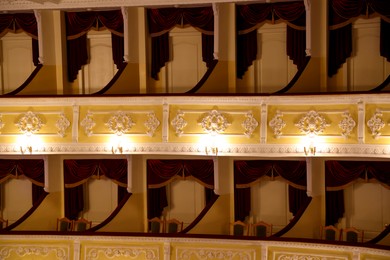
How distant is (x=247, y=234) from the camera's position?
40.5ft

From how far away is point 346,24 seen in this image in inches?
449

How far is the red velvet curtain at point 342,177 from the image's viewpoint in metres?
11.4

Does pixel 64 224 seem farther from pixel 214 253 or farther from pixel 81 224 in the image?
pixel 214 253

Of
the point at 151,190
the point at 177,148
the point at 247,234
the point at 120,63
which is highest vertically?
the point at 120,63

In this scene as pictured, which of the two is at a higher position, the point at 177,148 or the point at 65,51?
the point at 65,51

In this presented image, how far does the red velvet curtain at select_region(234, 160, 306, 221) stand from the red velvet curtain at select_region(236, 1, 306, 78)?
1906 mm

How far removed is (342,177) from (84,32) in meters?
6.16

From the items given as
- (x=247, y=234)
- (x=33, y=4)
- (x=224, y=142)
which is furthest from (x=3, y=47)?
(x=247, y=234)

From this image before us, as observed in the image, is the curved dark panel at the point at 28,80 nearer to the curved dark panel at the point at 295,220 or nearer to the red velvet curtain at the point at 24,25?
the red velvet curtain at the point at 24,25

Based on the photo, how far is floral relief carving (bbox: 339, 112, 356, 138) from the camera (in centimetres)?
1058

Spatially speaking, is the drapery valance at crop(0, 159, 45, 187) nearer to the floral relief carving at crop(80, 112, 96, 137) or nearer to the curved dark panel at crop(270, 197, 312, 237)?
the floral relief carving at crop(80, 112, 96, 137)

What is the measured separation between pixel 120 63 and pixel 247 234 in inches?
177

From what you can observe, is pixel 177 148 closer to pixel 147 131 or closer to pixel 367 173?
pixel 147 131

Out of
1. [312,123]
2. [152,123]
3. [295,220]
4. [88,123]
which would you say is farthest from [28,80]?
[295,220]
